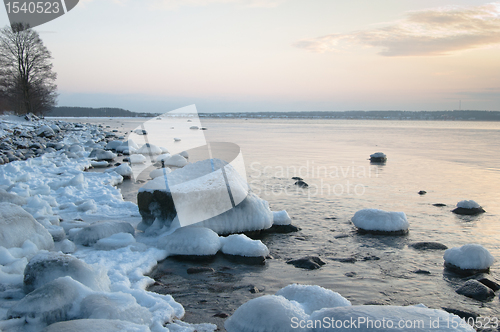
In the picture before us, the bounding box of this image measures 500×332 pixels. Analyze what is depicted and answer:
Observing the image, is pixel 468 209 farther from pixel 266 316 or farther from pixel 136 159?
pixel 136 159

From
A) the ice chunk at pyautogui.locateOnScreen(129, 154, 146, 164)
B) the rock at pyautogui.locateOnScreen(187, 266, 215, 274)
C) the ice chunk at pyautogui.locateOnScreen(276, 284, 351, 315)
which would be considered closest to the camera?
the ice chunk at pyautogui.locateOnScreen(276, 284, 351, 315)

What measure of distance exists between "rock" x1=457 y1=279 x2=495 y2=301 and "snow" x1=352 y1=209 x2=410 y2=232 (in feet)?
7.39

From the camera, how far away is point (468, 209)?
27.9ft

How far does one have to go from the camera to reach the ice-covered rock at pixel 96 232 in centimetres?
568

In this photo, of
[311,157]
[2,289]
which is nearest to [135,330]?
[2,289]

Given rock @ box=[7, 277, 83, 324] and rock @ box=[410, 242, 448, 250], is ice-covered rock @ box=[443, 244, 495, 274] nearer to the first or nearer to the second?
rock @ box=[410, 242, 448, 250]

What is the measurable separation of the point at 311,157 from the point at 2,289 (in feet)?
53.9

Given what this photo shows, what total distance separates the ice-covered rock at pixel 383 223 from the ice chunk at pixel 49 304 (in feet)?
17.5

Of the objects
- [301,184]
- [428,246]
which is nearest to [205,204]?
[428,246]

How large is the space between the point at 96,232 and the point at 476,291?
5643 millimetres

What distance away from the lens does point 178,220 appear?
639 cm

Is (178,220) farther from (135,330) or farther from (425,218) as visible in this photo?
(425,218)

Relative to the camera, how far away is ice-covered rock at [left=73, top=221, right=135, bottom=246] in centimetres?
568

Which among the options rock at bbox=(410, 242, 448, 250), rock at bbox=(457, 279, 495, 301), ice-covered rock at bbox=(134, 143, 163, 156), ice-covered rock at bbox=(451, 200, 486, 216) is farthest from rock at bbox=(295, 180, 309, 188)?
ice-covered rock at bbox=(134, 143, 163, 156)
